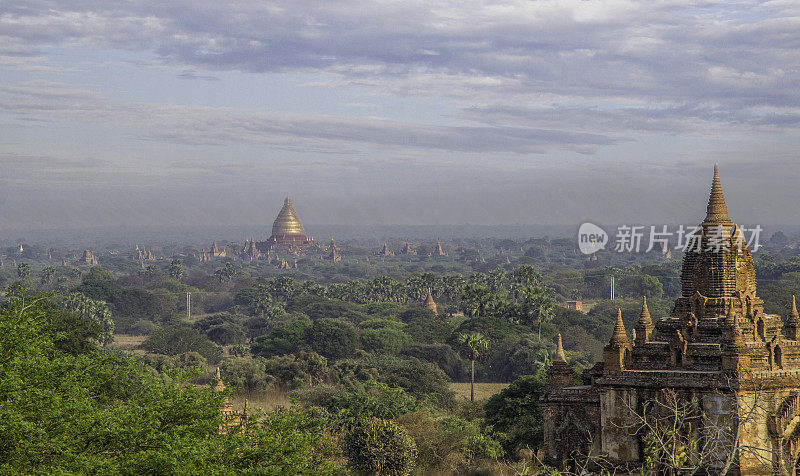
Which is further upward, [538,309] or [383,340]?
[538,309]

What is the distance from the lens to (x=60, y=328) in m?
46.7

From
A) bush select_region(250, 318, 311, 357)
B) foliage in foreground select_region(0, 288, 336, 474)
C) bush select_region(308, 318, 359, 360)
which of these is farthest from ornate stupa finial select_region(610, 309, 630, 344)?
bush select_region(308, 318, 359, 360)

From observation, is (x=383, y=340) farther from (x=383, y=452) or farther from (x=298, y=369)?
(x=383, y=452)

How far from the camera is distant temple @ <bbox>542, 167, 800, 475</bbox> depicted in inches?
1009

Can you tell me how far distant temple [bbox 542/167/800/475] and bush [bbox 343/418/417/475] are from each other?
27.2 feet

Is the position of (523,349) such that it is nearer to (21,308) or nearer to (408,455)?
→ (408,455)

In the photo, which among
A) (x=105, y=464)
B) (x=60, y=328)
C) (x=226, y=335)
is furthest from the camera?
(x=226, y=335)

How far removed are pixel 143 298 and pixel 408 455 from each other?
84905 mm

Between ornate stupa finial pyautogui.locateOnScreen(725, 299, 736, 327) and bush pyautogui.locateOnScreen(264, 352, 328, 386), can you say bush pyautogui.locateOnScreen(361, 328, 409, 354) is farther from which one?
ornate stupa finial pyautogui.locateOnScreen(725, 299, 736, 327)

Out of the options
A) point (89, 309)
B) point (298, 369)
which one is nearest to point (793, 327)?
point (298, 369)

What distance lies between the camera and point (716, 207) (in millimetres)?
29484

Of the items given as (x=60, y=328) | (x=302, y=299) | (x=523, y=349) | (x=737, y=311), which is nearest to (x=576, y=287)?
(x=302, y=299)

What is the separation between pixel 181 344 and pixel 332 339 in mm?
13494

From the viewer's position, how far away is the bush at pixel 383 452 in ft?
116
